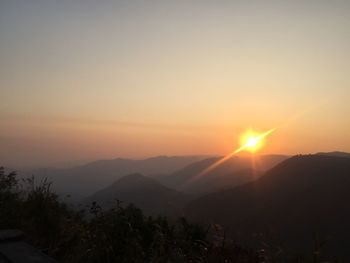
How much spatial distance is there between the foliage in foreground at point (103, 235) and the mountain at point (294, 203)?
89.6ft

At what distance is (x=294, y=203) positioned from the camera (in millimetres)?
49438

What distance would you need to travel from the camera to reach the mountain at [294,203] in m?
39.1

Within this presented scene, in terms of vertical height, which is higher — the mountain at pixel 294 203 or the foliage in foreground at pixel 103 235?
the foliage in foreground at pixel 103 235

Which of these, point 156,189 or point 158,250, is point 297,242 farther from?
point 156,189

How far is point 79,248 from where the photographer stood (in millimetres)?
4199

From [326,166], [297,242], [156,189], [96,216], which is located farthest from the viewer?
[156,189]

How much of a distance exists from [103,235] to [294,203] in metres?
49.0

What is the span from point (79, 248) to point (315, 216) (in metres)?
43.5

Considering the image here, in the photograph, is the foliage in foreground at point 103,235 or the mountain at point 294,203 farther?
the mountain at point 294,203

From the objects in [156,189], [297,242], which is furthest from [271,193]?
[156,189]

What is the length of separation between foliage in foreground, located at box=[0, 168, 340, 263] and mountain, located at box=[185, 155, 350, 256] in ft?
89.6

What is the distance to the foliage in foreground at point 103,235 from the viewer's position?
3943 millimetres

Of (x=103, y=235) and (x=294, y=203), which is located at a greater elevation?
(x=103, y=235)

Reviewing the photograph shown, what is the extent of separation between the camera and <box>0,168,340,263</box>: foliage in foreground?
→ 3.94 m
